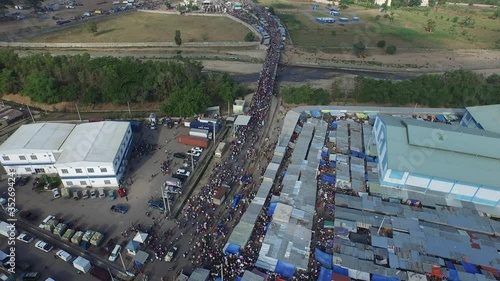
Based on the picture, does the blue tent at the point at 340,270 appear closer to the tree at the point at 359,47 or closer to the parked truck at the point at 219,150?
the parked truck at the point at 219,150

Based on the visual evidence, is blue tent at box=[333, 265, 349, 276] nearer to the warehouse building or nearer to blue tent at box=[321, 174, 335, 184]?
blue tent at box=[321, 174, 335, 184]

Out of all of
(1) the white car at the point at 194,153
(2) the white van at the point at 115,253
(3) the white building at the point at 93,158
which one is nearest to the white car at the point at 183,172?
(1) the white car at the point at 194,153

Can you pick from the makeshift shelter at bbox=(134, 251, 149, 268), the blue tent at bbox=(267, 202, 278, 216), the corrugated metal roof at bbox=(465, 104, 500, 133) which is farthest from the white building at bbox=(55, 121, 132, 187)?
the corrugated metal roof at bbox=(465, 104, 500, 133)

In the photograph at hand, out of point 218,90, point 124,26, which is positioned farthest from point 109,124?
point 124,26

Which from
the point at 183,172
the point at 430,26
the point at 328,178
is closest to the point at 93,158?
the point at 183,172

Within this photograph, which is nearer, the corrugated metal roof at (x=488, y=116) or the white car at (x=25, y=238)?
the white car at (x=25, y=238)

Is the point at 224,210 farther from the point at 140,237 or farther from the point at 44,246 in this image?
the point at 44,246
